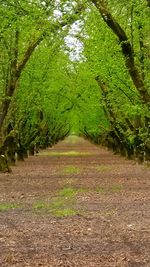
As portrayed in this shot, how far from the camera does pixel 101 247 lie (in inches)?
479

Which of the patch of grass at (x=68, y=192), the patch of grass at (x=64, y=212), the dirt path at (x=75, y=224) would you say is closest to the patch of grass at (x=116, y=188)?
the dirt path at (x=75, y=224)

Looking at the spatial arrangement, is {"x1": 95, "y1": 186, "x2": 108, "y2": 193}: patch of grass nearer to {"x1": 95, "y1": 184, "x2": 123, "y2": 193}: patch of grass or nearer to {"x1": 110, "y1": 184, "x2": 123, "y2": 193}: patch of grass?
{"x1": 95, "y1": 184, "x2": 123, "y2": 193}: patch of grass

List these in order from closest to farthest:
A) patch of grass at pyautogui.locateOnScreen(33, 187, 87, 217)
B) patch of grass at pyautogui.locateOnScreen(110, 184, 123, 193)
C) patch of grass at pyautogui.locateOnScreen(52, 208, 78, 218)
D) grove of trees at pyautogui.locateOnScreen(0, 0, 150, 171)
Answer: patch of grass at pyautogui.locateOnScreen(52, 208, 78, 218) → patch of grass at pyautogui.locateOnScreen(33, 187, 87, 217) → grove of trees at pyautogui.locateOnScreen(0, 0, 150, 171) → patch of grass at pyautogui.locateOnScreen(110, 184, 123, 193)

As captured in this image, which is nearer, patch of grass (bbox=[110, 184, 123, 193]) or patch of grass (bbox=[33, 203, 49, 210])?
patch of grass (bbox=[33, 203, 49, 210])

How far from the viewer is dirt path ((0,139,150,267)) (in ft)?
36.8

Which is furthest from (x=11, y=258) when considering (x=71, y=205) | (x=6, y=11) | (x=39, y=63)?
(x=39, y=63)

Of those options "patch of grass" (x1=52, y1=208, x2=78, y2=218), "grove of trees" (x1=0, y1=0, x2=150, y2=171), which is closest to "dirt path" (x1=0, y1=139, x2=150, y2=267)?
"patch of grass" (x1=52, y1=208, x2=78, y2=218)

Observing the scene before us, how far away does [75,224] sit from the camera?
49.8 ft

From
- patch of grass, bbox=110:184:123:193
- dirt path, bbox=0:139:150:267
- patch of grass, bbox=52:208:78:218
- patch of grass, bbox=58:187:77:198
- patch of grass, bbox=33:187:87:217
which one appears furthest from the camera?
patch of grass, bbox=110:184:123:193

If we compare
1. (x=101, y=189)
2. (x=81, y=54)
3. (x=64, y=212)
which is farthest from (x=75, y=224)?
(x=81, y=54)

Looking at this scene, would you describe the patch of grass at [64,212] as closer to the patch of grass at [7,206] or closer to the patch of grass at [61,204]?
the patch of grass at [61,204]

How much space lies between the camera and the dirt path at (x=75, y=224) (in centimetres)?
1122

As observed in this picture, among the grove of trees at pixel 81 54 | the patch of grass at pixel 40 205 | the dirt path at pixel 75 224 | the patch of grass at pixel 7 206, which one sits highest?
the grove of trees at pixel 81 54

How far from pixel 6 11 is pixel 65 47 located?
18481mm
